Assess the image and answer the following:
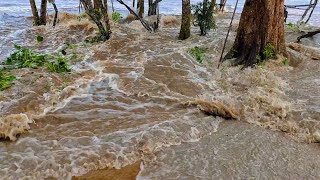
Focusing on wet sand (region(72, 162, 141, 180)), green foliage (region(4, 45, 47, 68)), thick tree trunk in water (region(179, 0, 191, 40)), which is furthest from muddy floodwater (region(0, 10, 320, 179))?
thick tree trunk in water (region(179, 0, 191, 40))

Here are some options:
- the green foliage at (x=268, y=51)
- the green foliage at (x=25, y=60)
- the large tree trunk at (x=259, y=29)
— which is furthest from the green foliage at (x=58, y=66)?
the green foliage at (x=268, y=51)

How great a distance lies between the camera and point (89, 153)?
12.4 ft

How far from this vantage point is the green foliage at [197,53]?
777 centimetres

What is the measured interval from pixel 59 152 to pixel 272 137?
253 centimetres

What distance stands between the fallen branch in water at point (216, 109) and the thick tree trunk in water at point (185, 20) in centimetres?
474

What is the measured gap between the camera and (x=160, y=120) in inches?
183

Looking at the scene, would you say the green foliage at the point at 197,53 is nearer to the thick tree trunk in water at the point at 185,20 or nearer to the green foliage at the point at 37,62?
the thick tree trunk in water at the point at 185,20

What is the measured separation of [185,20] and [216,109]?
16.8 ft

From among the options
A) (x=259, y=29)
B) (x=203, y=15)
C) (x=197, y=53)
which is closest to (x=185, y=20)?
(x=203, y=15)

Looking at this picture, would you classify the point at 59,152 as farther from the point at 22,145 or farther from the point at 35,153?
the point at 22,145

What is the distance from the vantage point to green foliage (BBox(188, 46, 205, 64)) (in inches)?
306

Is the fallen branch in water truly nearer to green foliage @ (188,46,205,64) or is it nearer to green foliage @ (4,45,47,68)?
green foliage @ (188,46,205,64)

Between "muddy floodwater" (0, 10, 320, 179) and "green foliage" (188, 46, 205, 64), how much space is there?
0.18 meters

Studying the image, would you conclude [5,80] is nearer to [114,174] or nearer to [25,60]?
[25,60]
